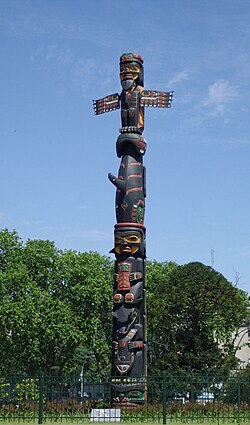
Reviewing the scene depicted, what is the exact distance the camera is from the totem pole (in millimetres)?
29328

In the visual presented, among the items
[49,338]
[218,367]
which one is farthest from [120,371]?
[49,338]

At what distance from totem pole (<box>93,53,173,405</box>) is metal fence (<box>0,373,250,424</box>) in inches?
34.0

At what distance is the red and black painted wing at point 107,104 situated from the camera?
3391cm

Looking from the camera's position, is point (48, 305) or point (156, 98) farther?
point (48, 305)

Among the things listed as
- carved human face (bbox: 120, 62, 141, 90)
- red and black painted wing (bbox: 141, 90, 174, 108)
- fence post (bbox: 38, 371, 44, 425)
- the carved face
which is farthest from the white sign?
carved human face (bbox: 120, 62, 141, 90)

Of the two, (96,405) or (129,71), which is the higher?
(129,71)

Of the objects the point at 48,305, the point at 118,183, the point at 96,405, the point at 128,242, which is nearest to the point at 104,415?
the point at 96,405

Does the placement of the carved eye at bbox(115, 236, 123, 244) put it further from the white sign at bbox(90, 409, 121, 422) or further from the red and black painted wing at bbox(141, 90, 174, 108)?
the white sign at bbox(90, 409, 121, 422)

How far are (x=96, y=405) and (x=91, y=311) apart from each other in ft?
69.2

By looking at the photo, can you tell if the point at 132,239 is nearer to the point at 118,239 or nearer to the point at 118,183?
the point at 118,239

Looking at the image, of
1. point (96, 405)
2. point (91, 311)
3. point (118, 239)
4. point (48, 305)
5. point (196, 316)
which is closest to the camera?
point (96, 405)

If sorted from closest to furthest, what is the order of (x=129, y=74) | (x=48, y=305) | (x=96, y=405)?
(x=96, y=405)
(x=129, y=74)
(x=48, y=305)

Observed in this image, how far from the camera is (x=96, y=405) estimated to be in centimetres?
2823

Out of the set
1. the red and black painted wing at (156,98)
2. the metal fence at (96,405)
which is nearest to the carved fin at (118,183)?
the red and black painted wing at (156,98)
